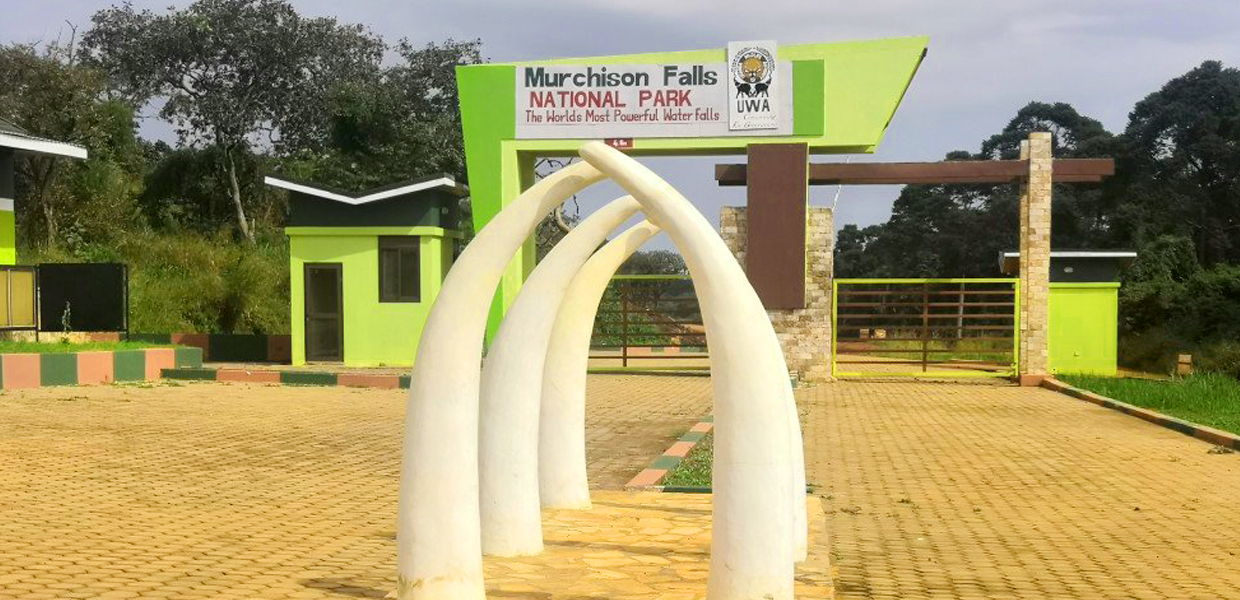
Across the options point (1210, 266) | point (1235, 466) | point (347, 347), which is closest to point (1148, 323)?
point (1210, 266)

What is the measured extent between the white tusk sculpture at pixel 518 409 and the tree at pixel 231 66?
3743cm

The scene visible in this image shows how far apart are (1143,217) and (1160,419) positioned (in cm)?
2646

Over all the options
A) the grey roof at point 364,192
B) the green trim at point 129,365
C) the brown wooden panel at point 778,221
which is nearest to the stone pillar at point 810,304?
the brown wooden panel at point 778,221

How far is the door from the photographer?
987 inches

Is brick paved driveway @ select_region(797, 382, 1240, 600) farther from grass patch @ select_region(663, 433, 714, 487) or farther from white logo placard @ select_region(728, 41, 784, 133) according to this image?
white logo placard @ select_region(728, 41, 784, 133)

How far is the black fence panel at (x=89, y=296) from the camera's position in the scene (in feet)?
79.5

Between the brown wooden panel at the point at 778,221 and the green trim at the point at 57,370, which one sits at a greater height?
the brown wooden panel at the point at 778,221

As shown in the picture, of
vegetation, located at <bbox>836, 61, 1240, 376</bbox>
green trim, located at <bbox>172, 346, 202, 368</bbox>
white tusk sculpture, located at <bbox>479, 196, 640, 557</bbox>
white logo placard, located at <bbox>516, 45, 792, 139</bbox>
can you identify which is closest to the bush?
green trim, located at <bbox>172, 346, 202, 368</bbox>

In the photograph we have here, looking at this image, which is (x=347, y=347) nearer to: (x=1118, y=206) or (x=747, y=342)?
(x=747, y=342)

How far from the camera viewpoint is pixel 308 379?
68.4ft

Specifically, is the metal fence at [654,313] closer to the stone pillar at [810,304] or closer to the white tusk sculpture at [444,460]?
the stone pillar at [810,304]

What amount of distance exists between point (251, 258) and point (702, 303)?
24.8 meters

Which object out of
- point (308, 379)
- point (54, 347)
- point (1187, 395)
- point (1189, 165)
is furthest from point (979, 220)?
point (54, 347)

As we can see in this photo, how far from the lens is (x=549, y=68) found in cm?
2338
